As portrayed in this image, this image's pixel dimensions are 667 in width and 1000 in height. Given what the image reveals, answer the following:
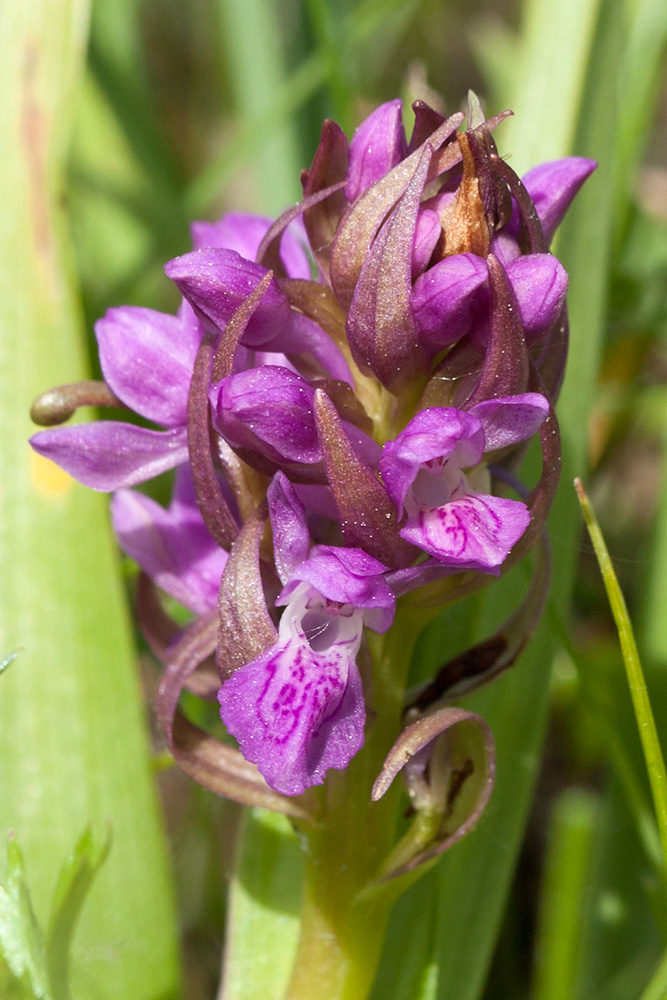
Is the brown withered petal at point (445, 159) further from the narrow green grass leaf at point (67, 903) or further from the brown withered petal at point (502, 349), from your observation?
the narrow green grass leaf at point (67, 903)

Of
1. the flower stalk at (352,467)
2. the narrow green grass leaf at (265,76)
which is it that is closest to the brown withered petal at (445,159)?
the flower stalk at (352,467)

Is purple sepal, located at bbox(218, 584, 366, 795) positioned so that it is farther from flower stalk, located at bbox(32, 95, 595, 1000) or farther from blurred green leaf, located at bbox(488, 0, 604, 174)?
blurred green leaf, located at bbox(488, 0, 604, 174)

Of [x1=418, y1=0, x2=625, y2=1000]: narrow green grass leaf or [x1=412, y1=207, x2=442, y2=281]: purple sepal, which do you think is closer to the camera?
[x1=412, y1=207, x2=442, y2=281]: purple sepal

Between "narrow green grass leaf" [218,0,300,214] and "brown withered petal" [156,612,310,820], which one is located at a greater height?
"narrow green grass leaf" [218,0,300,214]

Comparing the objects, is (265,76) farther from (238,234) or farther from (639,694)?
(639,694)

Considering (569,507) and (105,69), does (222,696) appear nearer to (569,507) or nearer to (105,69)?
(569,507)

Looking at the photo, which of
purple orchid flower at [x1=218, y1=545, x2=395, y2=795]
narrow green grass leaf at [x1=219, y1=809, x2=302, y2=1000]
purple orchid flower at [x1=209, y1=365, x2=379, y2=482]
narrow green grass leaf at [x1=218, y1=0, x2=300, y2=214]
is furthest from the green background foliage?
purple orchid flower at [x1=209, y1=365, x2=379, y2=482]
